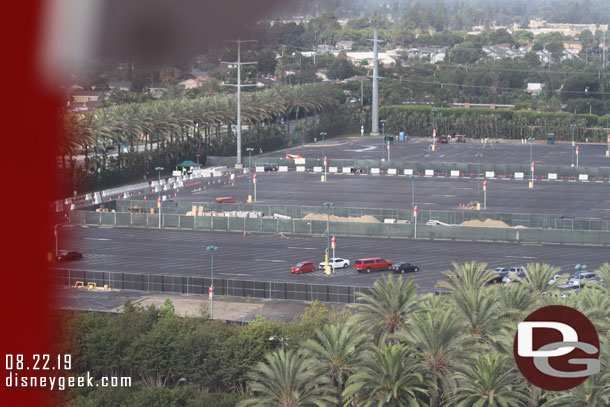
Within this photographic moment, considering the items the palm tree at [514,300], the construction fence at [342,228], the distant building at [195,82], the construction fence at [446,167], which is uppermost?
the distant building at [195,82]

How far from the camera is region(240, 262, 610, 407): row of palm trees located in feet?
45.2

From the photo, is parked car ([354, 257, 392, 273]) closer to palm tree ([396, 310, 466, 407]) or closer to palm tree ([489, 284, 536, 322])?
palm tree ([489, 284, 536, 322])

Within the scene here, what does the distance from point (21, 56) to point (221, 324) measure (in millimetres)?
14524

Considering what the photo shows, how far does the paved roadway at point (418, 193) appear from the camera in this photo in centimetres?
4309

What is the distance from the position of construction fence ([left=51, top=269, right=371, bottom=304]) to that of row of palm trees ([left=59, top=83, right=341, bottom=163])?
39.4 feet

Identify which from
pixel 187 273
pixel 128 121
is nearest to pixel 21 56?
pixel 187 273

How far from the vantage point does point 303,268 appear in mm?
29312

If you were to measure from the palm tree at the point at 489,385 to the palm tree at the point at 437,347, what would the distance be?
1.63 feet

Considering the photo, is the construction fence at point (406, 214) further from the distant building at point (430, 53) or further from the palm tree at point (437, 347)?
the distant building at point (430, 53)

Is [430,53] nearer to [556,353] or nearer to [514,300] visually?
[514,300]

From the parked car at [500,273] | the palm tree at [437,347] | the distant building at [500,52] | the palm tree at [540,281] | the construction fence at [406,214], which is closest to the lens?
the palm tree at [437,347]

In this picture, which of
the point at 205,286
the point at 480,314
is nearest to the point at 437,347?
the point at 480,314

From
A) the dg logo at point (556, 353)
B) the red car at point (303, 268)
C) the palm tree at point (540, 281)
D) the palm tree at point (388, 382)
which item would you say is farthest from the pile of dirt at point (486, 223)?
the dg logo at point (556, 353)

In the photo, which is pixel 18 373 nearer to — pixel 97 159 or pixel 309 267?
pixel 309 267
